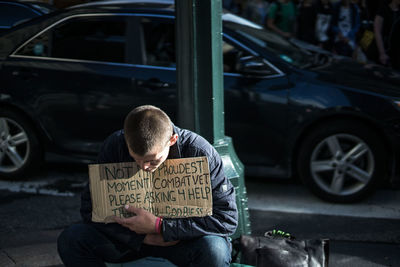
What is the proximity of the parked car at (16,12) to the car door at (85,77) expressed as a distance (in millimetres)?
778

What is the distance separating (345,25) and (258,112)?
4.40 meters

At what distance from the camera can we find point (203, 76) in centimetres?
349

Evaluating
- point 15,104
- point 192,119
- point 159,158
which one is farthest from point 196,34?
point 15,104

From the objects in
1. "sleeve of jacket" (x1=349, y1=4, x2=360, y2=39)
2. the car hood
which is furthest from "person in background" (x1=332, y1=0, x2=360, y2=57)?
the car hood

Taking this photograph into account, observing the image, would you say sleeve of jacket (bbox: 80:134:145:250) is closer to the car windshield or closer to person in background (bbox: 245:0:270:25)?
Result: the car windshield

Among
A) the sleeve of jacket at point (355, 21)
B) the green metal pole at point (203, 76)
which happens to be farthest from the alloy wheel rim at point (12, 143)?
the sleeve of jacket at point (355, 21)

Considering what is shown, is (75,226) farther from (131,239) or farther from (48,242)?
(48,242)

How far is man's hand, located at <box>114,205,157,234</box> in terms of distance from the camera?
285 cm

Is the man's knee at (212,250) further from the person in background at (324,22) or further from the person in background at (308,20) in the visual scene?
the person in background at (308,20)

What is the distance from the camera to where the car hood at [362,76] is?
4.84 m

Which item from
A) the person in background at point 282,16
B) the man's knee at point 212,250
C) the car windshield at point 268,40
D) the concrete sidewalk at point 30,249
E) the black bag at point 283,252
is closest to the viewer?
the man's knee at point 212,250

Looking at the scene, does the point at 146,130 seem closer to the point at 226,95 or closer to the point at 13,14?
the point at 226,95

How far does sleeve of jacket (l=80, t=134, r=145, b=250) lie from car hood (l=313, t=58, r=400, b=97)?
2.46m

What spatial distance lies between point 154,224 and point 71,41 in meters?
2.99
